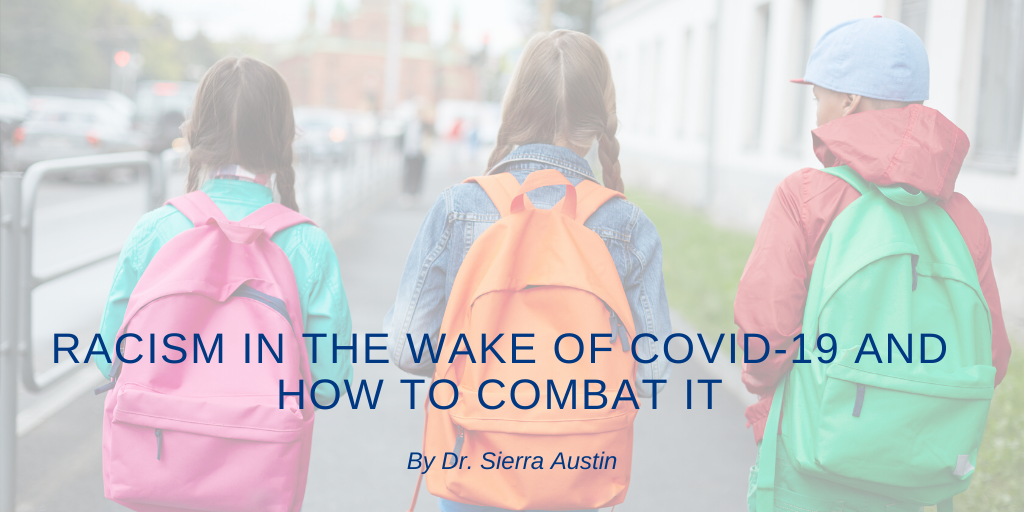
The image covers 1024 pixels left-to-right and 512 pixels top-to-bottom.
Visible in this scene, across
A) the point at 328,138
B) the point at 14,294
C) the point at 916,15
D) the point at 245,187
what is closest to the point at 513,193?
the point at 245,187

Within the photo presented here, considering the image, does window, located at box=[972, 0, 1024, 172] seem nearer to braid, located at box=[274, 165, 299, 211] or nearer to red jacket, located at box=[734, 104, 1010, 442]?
red jacket, located at box=[734, 104, 1010, 442]

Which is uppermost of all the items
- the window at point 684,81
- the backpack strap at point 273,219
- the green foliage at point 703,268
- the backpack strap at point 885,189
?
the window at point 684,81

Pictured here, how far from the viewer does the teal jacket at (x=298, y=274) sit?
239 centimetres

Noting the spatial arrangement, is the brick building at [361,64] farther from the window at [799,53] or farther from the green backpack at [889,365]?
the green backpack at [889,365]

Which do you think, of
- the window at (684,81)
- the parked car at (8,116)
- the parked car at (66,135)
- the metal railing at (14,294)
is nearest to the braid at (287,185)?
the metal railing at (14,294)

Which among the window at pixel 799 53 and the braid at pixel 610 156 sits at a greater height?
the window at pixel 799 53

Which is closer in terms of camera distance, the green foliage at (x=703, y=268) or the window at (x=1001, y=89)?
the green foliage at (x=703, y=268)

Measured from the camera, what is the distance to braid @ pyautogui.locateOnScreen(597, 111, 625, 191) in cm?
242

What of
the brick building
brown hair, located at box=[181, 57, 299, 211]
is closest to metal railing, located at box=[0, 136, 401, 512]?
brown hair, located at box=[181, 57, 299, 211]

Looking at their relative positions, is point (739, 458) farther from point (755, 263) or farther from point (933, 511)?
point (755, 263)

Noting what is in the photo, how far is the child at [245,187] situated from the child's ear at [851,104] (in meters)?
1.30

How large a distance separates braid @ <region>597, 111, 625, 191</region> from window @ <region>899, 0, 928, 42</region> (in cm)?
885

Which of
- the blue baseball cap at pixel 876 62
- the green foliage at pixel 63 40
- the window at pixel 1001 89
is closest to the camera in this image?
the blue baseball cap at pixel 876 62

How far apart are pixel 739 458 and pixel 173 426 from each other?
3.57 m
